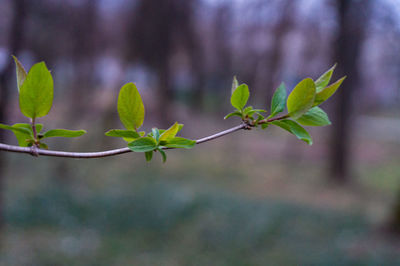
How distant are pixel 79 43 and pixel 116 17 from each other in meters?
0.85

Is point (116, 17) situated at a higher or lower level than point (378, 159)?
higher

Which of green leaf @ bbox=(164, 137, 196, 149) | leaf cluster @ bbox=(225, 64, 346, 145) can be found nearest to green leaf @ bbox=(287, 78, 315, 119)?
leaf cluster @ bbox=(225, 64, 346, 145)

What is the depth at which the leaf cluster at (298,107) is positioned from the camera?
40 centimetres

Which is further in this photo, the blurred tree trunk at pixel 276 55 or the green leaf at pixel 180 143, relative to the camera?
the blurred tree trunk at pixel 276 55

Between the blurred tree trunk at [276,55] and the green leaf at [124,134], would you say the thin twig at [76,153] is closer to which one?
the green leaf at [124,134]

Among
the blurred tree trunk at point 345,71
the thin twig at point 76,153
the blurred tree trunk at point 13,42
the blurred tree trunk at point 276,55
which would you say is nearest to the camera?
the thin twig at point 76,153

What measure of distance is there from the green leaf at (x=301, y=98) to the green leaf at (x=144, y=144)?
15cm

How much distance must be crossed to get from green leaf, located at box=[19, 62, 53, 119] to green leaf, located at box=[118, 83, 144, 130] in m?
0.07

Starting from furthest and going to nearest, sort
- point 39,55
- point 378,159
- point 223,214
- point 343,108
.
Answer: point 378,159
point 343,108
point 223,214
point 39,55

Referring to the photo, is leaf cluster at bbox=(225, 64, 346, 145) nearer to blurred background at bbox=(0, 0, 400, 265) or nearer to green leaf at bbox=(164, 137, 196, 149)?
green leaf at bbox=(164, 137, 196, 149)

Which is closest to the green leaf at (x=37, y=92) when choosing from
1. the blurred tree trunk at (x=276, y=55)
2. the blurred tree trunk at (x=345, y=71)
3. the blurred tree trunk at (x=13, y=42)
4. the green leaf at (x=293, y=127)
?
the green leaf at (x=293, y=127)

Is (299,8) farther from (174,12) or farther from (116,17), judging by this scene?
(116,17)

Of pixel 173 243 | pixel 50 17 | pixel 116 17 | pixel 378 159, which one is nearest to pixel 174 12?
pixel 116 17

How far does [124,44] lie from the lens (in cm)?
596
